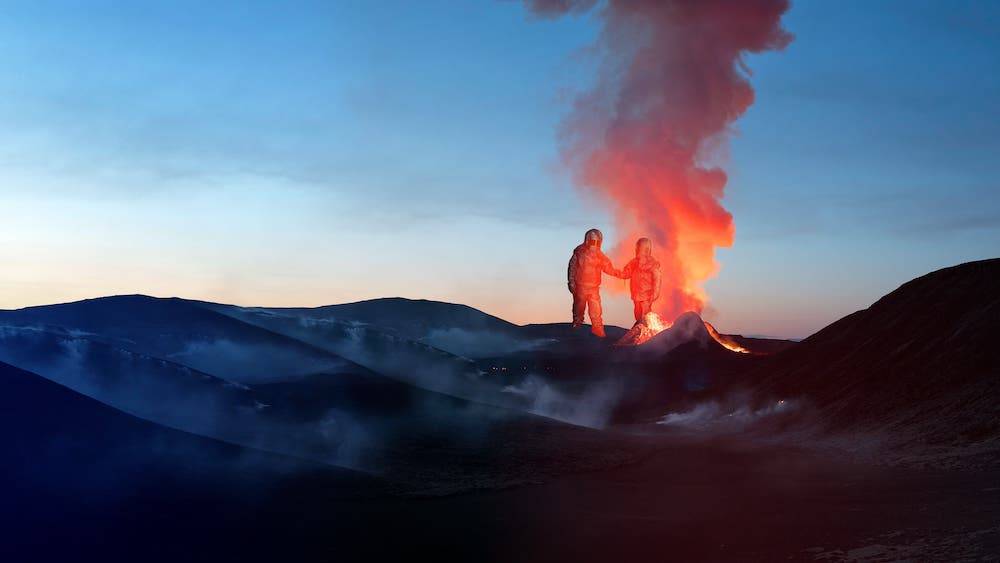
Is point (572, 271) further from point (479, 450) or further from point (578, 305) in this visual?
point (479, 450)

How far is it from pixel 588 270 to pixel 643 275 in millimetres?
5902

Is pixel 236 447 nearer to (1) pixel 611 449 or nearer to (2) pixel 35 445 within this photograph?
(2) pixel 35 445

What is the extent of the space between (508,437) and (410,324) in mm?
82681

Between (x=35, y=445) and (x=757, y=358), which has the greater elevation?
(x=757, y=358)

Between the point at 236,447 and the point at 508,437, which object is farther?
the point at 508,437

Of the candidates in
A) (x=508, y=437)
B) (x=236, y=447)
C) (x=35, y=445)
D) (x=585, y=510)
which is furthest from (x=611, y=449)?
(x=35, y=445)

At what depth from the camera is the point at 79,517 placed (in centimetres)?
2895

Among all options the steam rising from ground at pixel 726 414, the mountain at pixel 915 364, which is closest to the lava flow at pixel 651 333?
the mountain at pixel 915 364

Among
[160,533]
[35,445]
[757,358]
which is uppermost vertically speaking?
[757,358]

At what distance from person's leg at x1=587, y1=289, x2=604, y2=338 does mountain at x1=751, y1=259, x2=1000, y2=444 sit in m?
26.8

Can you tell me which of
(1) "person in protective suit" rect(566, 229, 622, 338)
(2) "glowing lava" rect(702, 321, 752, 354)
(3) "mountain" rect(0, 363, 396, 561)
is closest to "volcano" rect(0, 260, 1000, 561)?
(3) "mountain" rect(0, 363, 396, 561)

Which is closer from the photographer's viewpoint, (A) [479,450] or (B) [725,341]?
(A) [479,450]

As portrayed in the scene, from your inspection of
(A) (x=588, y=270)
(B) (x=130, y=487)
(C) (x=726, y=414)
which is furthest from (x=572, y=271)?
Result: (B) (x=130, y=487)

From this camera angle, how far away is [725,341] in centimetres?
9669
